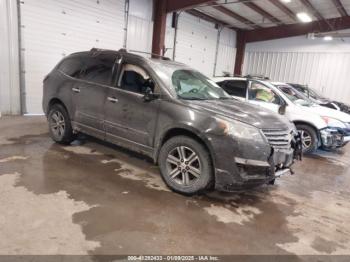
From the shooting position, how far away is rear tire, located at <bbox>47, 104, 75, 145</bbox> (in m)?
4.89

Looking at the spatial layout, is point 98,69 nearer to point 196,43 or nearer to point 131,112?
point 131,112

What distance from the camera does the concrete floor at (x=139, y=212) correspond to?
2.52m

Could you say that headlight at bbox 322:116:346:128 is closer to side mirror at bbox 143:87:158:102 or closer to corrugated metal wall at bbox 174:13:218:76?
side mirror at bbox 143:87:158:102

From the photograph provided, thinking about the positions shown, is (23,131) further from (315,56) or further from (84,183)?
(315,56)

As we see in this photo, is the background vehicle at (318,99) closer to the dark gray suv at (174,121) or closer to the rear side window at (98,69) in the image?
the dark gray suv at (174,121)

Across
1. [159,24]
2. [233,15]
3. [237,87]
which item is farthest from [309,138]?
[233,15]

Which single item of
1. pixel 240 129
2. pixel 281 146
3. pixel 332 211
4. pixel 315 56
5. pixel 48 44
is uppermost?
pixel 315 56

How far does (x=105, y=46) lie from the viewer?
29.4ft

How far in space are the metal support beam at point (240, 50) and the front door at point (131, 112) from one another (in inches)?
A: 488

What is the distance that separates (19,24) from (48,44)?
32.9 inches

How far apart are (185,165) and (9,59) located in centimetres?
575

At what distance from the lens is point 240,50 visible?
607 inches

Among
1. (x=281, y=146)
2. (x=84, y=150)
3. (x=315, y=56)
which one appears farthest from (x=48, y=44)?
A: (x=315, y=56)

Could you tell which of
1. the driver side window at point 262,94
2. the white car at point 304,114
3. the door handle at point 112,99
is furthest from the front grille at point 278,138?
the driver side window at point 262,94
